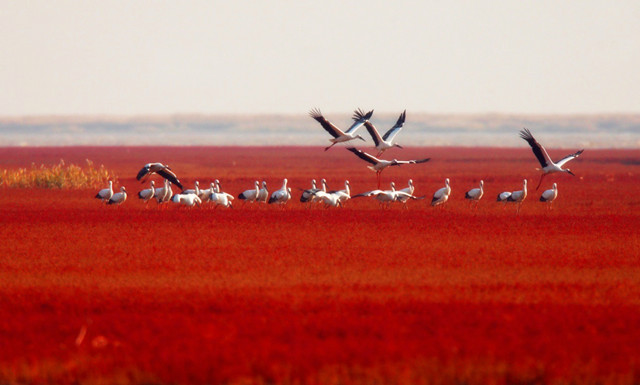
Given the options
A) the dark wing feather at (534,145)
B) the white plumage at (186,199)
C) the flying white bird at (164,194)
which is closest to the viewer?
the dark wing feather at (534,145)

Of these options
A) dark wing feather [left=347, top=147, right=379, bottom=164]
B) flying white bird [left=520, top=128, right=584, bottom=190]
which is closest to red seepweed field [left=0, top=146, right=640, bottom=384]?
flying white bird [left=520, top=128, right=584, bottom=190]

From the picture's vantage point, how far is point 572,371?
417 inches

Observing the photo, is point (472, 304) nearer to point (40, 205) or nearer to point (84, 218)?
point (84, 218)

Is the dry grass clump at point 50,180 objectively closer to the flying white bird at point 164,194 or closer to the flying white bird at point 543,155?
the flying white bird at point 164,194

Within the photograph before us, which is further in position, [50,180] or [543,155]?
[50,180]

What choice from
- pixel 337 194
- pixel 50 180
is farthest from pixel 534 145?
pixel 50 180

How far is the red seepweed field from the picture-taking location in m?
10.8

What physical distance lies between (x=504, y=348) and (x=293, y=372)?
7.45ft

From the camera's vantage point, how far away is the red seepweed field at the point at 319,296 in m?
10.8

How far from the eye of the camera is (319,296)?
1430 cm

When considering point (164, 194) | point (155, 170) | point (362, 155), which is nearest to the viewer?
point (155, 170)

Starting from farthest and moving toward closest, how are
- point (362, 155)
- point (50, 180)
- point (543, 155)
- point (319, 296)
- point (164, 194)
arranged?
point (50, 180) → point (164, 194) → point (362, 155) → point (543, 155) → point (319, 296)

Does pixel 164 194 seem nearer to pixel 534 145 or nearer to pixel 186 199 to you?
pixel 186 199

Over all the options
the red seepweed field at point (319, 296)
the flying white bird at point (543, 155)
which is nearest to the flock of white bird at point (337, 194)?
the flying white bird at point (543, 155)
